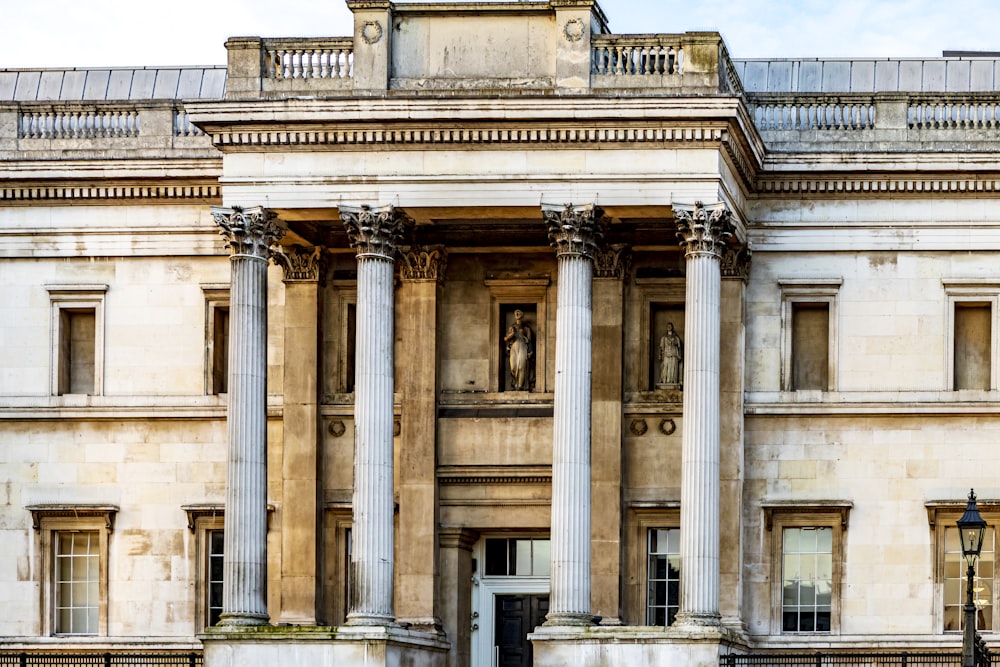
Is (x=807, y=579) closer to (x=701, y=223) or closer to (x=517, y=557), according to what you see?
(x=517, y=557)

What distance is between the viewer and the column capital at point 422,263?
45344mm

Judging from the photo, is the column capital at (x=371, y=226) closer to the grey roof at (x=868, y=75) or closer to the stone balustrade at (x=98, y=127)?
the stone balustrade at (x=98, y=127)

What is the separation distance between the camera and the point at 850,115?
152 ft

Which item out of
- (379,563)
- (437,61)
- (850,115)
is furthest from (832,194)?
(379,563)

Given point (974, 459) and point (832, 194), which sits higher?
point (832, 194)

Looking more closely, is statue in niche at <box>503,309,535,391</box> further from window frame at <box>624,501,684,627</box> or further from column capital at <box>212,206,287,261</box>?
column capital at <box>212,206,287,261</box>

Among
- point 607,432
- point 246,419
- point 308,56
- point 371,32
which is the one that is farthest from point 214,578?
point 371,32

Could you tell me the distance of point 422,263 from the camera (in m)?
45.4

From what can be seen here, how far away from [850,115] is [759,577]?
896cm

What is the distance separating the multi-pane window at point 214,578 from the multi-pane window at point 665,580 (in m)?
8.17

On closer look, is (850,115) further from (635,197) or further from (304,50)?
(304,50)

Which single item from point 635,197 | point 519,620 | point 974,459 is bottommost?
point 519,620

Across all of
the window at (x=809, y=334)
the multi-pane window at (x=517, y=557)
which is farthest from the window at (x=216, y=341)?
the window at (x=809, y=334)

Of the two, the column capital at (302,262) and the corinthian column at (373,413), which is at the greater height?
the column capital at (302,262)
